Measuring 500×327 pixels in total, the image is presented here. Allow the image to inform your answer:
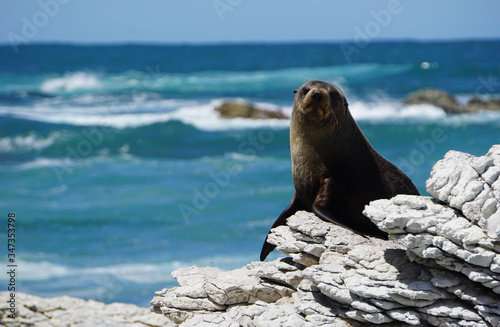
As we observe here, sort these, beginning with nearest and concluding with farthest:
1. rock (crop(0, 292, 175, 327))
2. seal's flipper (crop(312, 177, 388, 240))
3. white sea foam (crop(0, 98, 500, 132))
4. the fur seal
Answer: seal's flipper (crop(312, 177, 388, 240))
the fur seal
rock (crop(0, 292, 175, 327))
white sea foam (crop(0, 98, 500, 132))

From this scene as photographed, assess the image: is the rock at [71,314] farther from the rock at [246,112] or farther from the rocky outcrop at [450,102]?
the rocky outcrop at [450,102]

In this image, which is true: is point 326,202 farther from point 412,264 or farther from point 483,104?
point 483,104

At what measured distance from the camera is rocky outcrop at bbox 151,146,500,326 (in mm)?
4047

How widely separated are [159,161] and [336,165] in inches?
547

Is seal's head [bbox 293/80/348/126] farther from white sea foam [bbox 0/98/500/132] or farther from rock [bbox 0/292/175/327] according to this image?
white sea foam [bbox 0/98/500/132]

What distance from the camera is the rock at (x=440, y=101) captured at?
2798 centimetres

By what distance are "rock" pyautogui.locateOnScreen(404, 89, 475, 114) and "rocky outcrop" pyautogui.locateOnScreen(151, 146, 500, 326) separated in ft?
79.5

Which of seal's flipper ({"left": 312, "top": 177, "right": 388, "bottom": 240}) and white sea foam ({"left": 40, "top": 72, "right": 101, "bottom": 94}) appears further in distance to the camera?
white sea foam ({"left": 40, "top": 72, "right": 101, "bottom": 94})

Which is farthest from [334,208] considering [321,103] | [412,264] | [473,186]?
[473,186]

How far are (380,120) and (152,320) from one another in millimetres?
19782

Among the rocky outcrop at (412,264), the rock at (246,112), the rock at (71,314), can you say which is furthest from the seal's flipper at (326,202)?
the rock at (246,112)

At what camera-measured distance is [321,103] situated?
5.75 metres

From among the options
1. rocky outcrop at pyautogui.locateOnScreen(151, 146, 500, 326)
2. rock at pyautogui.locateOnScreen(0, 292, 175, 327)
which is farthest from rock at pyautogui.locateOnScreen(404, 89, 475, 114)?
rocky outcrop at pyautogui.locateOnScreen(151, 146, 500, 326)

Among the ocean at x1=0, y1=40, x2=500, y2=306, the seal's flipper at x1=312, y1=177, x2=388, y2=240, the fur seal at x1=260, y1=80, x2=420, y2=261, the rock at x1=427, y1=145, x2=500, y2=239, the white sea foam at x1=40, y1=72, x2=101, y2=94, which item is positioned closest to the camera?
the rock at x1=427, y1=145, x2=500, y2=239
